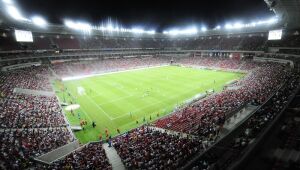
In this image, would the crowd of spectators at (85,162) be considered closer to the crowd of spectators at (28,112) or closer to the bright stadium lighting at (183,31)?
the crowd of spectators at (28,112)

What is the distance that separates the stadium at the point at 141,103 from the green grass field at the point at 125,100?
0.17m

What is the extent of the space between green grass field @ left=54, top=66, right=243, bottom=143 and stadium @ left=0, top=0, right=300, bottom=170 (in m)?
0.17

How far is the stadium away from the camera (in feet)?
44.7

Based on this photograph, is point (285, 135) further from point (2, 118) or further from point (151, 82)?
point (151, 82)

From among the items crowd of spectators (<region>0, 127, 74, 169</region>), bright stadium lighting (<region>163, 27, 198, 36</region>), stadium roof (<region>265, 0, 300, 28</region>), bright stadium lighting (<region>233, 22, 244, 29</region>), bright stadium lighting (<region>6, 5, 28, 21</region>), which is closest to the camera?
crowd of spectators (<region>0, 127, 74, 169</region>)

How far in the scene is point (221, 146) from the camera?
12992 millimetres

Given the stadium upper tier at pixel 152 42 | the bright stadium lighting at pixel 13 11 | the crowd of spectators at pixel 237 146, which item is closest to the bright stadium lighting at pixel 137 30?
the stadium upper tier at pixel 152 42

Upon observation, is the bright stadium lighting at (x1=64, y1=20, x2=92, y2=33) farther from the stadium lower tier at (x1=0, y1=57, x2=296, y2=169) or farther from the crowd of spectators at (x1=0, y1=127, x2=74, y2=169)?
the crowd of spectators at (x1=0, y1=127, x2=74, y2=169)

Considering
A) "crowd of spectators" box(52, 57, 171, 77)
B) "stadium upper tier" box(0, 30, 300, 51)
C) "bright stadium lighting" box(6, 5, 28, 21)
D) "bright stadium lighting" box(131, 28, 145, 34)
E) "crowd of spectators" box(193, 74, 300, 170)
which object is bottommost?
"crowd of spectators" box(193, 74, 300, 170)

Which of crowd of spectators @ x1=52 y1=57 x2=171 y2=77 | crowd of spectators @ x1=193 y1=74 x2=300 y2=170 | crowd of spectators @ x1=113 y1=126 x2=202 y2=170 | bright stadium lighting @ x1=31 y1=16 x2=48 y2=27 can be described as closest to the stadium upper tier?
bright stadium lighting @ x1=31 y1=16 x2=48 y2=27

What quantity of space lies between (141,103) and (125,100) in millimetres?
3365

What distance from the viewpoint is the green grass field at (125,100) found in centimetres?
2744

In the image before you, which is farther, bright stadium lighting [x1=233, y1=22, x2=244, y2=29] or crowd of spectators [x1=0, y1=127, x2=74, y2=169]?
bright stadium lighting [x1=233, y1=22, x2=244, y2=29]

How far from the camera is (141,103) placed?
34500mm
